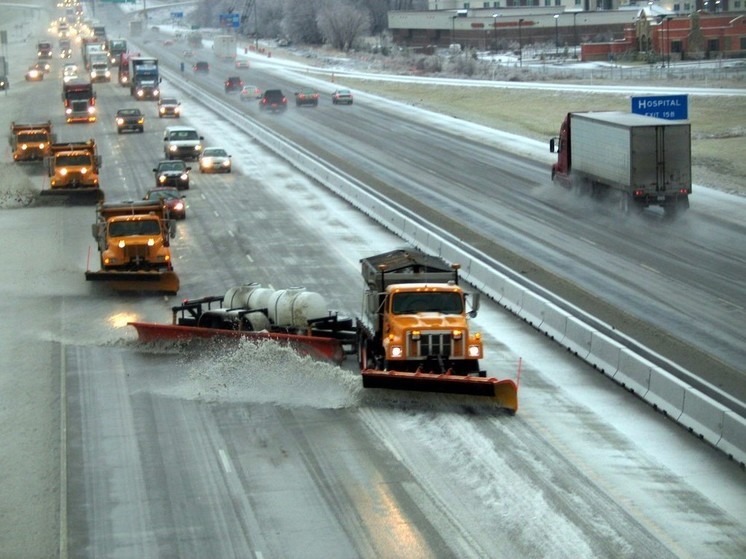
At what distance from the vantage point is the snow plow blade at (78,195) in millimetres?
51625

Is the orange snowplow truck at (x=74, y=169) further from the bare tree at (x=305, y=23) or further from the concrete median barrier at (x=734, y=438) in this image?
the bare tree at (x=305, y=23)

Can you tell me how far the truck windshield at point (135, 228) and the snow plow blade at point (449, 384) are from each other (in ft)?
45.0

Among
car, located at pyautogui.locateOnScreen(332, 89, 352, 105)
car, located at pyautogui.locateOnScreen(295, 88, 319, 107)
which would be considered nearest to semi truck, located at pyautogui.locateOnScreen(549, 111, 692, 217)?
car, located at pyautogui.locateOnScreen(295, 88, 319, 107)

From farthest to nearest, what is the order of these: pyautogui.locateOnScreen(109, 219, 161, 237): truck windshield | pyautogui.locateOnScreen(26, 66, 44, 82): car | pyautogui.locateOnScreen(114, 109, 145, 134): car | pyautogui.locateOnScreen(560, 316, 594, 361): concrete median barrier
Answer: pyautogui.locateOnScreen(26, 66, 44, 82): car < pyautogui.locateOnScreen(114, 109, 145, 134): car < pyautogui.locateOnScreen(109, 219, 161, 237): truck windshield < pyautogui.locateOnScreen(560, 316, 594, 361): concrete median barrier

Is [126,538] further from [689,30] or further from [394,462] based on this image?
[689,30]

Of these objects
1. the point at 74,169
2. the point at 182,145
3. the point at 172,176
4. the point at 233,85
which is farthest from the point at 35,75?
the point at 74,169

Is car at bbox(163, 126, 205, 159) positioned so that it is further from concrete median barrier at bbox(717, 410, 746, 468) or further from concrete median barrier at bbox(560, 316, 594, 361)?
concrete median barrier at bbox(717, 410, 746, 468)

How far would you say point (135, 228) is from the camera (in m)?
34.9

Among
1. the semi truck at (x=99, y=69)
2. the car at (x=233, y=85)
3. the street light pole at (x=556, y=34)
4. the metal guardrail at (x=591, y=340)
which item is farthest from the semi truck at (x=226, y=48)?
the metal guardrail at (x=591, y=340)

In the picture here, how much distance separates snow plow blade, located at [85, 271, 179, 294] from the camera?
3416 centimetres

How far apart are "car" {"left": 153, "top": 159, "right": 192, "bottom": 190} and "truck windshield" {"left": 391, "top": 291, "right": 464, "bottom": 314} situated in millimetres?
32437

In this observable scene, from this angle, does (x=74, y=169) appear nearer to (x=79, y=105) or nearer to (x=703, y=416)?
(x=79, y=105)

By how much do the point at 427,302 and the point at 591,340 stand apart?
14.4ft

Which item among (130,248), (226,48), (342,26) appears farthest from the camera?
(342,26)
